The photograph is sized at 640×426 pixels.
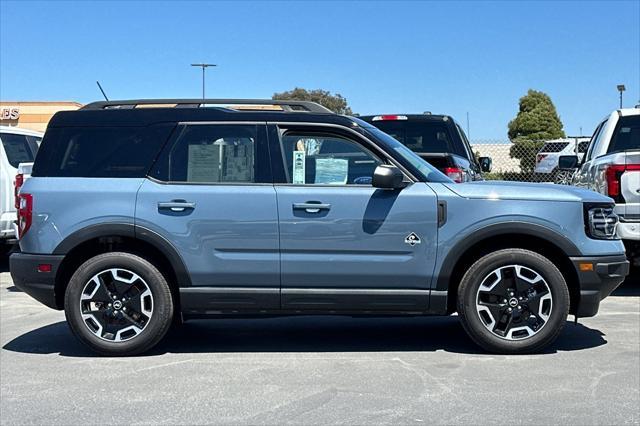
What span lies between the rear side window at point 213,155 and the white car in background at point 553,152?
14.1m

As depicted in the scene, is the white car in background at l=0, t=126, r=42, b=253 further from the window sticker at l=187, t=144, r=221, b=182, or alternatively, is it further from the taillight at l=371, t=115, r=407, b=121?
the taillight at l=371, t=115, r=407, b=121

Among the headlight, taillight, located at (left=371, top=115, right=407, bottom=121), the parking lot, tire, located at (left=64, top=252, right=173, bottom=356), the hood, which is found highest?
taillight, located at (left=371, top=115, right=407, bottom=121)

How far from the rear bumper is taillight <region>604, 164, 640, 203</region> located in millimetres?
5553

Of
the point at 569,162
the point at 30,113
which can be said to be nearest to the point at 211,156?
the point at 569,162

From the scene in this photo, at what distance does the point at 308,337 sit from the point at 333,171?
1.65 m

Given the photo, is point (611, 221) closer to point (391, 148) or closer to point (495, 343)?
point (495, 343)

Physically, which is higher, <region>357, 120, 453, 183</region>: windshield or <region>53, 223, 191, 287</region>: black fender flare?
<region>357, 120, 453, 183</region>: windshield

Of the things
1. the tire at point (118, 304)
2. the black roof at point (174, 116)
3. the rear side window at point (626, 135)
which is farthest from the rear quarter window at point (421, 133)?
the tire at point (118, 304)

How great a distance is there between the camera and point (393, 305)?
5.36 m

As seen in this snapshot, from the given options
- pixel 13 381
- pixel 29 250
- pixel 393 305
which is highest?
pixel 29 250

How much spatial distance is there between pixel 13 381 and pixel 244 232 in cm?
200

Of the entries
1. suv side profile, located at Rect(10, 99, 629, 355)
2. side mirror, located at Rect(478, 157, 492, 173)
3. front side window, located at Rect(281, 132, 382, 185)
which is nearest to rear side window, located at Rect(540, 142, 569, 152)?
side mirror, located at Rect(478, 157, 492, 173)

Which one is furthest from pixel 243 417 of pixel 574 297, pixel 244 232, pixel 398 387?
pixel 574 297

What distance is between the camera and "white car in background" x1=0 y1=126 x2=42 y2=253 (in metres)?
Result: 9.45
